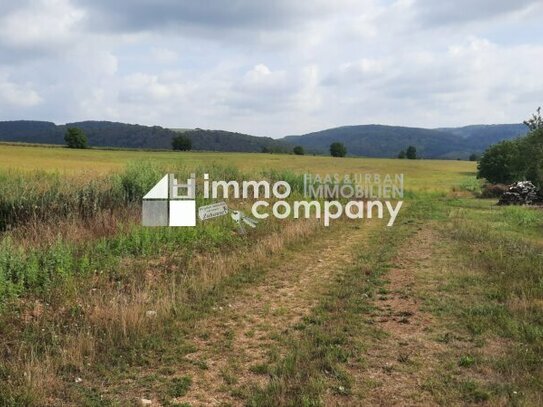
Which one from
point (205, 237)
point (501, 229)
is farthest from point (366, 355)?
point (501, 229)

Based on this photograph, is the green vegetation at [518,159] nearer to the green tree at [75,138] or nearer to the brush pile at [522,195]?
the brush pile at [522,195]

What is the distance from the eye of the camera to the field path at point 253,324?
471cm

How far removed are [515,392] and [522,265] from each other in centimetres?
573

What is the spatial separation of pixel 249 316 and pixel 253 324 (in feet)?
1.05

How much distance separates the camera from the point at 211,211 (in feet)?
42.6

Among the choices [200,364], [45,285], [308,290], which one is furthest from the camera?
[308,290]

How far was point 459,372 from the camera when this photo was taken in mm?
4844

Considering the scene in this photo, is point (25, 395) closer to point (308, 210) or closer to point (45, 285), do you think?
point (45, 285)

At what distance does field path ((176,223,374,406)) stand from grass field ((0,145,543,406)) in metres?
0.03

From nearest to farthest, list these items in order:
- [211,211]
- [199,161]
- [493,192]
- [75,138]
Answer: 1. [211,211]
2. [199,161]
3. [493,192]
4. [75,138]

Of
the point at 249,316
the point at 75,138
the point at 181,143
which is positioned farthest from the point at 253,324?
the point at 181,143

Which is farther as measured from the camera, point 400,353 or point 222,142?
point 222,142

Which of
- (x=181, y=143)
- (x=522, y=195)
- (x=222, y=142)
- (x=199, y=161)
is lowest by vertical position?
(x=522, y=195)

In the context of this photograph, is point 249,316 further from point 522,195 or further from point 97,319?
point 522,195
